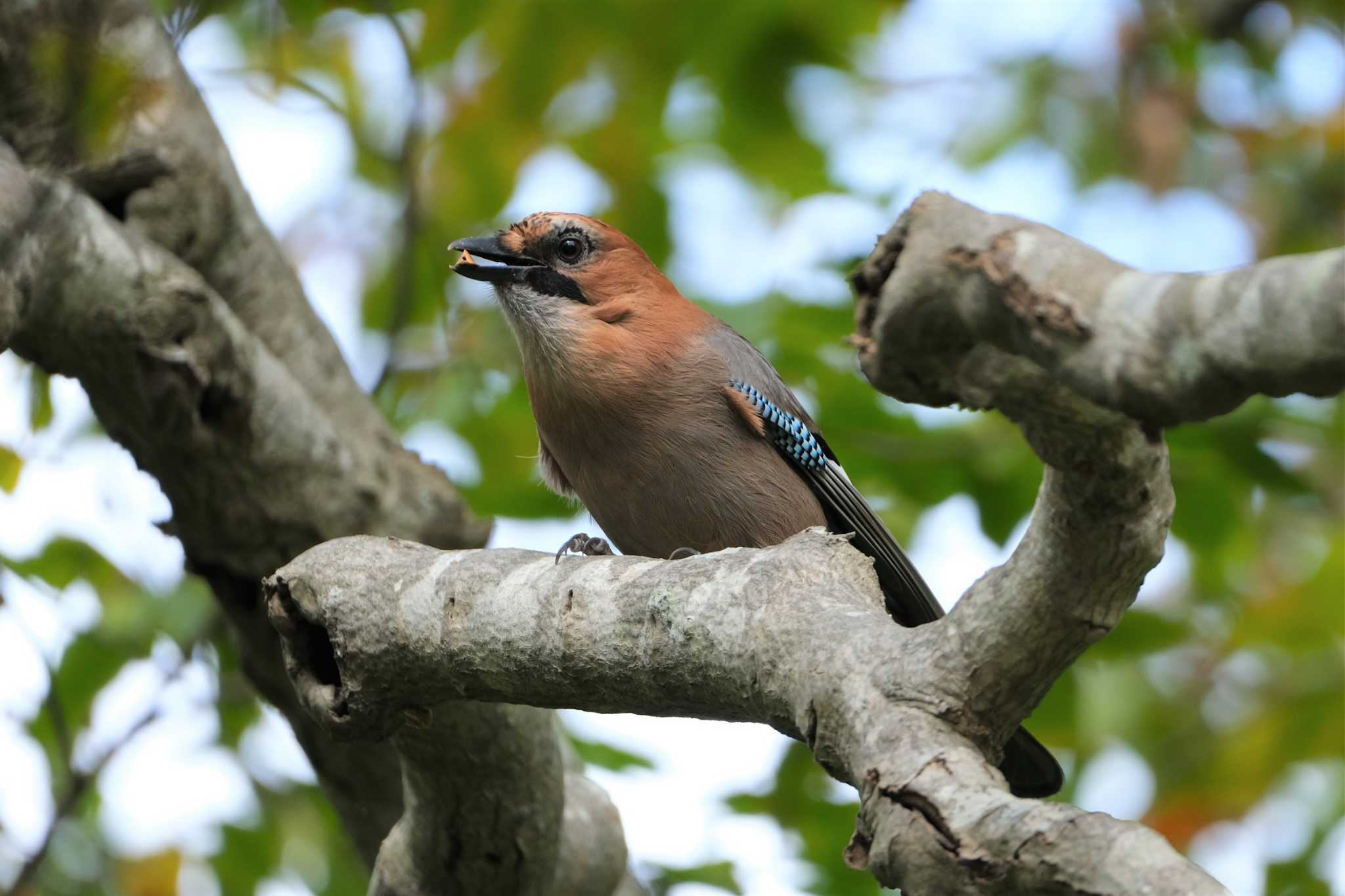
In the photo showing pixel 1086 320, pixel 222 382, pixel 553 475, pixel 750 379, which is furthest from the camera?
pixel 553 475

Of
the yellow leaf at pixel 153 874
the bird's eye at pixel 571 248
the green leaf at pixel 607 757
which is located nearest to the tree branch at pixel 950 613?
the bird's eye at pixel 571 248

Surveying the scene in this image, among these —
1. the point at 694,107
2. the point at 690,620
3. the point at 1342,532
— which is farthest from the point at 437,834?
the point at 694,107

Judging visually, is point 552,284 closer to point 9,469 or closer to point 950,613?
point 9,469

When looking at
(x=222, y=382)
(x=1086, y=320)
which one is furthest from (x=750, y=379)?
(x=1086, y=320)

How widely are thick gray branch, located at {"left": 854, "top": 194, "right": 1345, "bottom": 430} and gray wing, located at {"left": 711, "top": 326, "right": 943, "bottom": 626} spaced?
9.60ft

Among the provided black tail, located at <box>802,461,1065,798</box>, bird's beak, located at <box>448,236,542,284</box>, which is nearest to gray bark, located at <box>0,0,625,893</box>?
bird's beak, located at <box>448,236,542,284</box>

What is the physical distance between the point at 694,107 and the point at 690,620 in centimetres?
706

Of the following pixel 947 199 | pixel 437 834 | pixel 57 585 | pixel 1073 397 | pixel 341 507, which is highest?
pixel 947 199

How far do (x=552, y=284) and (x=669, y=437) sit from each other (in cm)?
101

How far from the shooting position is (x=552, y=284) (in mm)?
5965

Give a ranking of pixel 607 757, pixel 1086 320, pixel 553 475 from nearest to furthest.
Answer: pixel 1086 320, pixel 553 475, pixel 607 757

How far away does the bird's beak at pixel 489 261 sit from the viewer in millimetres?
5902

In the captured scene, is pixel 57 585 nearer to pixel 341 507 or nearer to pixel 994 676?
pixel 341 507

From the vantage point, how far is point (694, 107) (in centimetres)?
972
